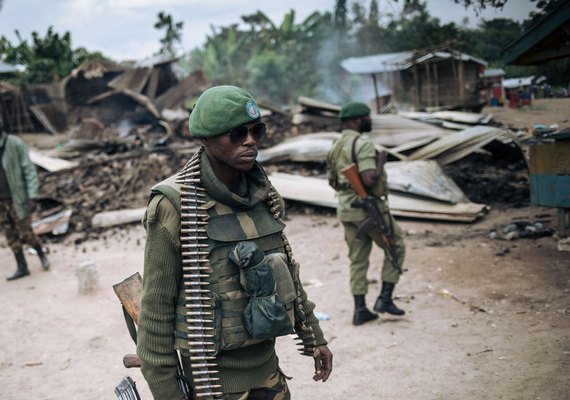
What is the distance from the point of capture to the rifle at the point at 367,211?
4820mm

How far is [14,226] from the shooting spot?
7.07 metres

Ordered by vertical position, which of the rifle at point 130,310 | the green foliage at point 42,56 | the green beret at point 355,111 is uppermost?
the green foliage at point 42,56

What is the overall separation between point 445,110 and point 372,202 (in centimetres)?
820

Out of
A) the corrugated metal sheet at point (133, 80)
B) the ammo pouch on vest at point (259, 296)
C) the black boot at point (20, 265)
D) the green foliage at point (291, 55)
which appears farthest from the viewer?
the green foliage at point (291, 55)

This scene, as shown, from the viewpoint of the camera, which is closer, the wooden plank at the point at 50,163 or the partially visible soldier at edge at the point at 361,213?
the partially visible soldier at edge at the point at 361,213

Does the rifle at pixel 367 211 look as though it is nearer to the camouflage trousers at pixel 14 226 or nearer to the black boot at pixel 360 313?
the black boot at pixel 360 313

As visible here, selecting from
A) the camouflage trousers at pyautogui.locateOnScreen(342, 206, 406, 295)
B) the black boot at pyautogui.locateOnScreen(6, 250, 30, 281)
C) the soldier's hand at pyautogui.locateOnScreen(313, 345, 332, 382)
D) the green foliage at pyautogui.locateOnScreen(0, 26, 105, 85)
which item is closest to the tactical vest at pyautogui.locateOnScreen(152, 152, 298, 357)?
the soldier's hand at pyautogui.locateOnScreen(313, 345, 332, 382)

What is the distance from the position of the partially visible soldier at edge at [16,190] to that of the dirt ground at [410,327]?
67 centimetres

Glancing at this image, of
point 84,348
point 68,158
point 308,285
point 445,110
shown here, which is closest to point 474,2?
point 308,285

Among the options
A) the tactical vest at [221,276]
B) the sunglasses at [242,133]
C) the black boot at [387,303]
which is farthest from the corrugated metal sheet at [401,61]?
the tactical vest at [221,276]

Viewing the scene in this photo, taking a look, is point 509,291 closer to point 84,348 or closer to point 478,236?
point 478,236

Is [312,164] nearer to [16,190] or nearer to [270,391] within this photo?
[16,190]

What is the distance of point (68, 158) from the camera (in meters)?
14.6

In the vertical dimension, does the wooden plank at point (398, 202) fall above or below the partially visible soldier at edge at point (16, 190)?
below
